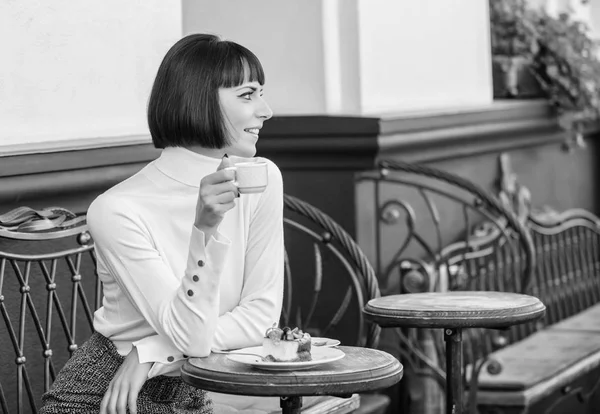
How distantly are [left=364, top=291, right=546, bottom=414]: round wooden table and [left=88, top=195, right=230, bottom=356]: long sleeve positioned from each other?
77cm

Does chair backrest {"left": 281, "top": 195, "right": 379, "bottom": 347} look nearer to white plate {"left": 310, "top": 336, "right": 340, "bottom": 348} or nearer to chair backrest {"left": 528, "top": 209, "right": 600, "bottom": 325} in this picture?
chair backrest {"left": 528, "top": 209, "right": 600, "bottom": 325}

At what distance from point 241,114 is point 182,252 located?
1.11ft

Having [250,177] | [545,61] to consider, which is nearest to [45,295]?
[250,177]

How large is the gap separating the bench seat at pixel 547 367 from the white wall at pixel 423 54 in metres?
1.12

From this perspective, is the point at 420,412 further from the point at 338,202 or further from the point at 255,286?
the point at 255,286

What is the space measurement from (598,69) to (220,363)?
4.75 metres

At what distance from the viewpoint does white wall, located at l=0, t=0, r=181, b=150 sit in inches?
138

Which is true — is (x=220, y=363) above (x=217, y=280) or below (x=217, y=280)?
below

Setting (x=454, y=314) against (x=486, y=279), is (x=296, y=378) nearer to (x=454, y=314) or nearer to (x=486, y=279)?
(x=454, y=314)

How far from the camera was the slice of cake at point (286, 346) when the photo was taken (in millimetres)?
2561

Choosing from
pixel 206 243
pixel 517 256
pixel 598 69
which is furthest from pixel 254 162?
pixel 598 69

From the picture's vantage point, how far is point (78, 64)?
3736 mm

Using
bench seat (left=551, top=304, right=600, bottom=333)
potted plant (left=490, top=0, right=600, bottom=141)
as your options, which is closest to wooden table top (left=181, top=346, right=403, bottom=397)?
bench seat (left=551, top=304, right=600, bottom=333)

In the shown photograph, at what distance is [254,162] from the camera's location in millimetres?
2627
